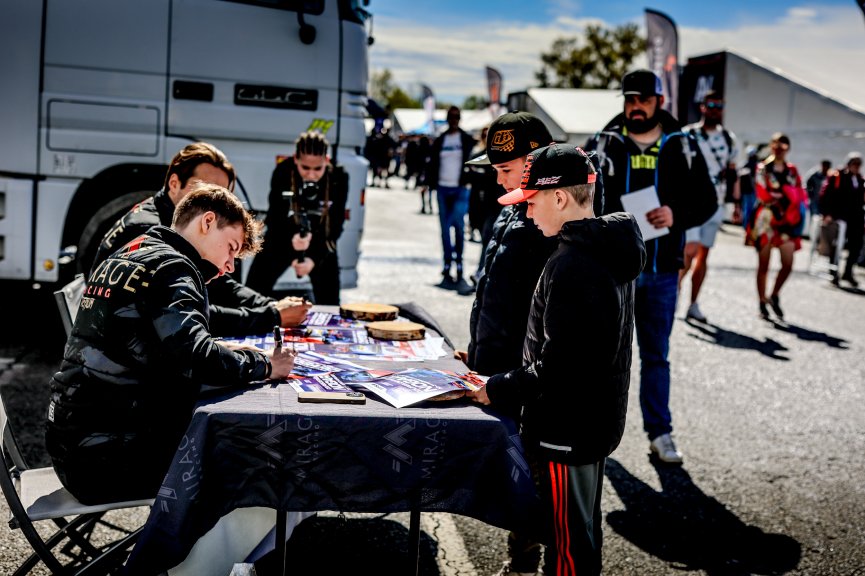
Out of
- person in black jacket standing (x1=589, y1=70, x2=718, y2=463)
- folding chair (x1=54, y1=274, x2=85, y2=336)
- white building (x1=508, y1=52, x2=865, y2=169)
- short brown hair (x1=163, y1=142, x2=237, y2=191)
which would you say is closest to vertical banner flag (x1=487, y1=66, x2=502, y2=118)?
white building (x1=508, y1=52, x2=865, y2=169)

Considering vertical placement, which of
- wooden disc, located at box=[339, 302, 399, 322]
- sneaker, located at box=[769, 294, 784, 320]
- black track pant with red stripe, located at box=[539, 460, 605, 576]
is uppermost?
wooden disc, located at box=[339, 302, 399, 322]

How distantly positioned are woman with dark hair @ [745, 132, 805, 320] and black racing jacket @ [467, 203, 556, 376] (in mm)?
7085

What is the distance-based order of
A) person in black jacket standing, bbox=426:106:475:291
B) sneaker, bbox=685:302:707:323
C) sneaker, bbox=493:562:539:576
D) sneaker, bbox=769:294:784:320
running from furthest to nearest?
person in black jacket standing, bbox=426:106:475:291 < sneaker, bbox=769:294:784:320 < sneaker, bbox=685:302:707:323 < sneaker, bbox=493:562:539:576

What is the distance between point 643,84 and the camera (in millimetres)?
4641

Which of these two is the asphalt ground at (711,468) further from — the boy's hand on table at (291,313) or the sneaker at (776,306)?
the boy's hand on table at (291,313)

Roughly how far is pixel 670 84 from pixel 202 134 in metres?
10.7

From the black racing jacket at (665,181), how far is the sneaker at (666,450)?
969mm

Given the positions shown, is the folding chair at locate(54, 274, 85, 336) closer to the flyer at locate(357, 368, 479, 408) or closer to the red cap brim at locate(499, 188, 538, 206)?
the flyer at locate(357, 368, 479, 408)

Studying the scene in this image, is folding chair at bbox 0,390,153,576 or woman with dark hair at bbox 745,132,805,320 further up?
woman with dark hair at bbox 745,132,805,320

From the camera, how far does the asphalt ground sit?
143 inches

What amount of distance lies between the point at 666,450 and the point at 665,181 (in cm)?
152

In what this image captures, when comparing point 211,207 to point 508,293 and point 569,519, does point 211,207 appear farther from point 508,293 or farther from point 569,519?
point 569,519

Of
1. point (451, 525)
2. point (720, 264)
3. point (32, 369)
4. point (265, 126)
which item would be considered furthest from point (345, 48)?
point (720, 264)

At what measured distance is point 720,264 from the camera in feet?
46.4
